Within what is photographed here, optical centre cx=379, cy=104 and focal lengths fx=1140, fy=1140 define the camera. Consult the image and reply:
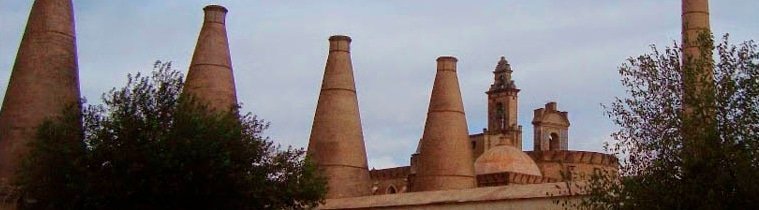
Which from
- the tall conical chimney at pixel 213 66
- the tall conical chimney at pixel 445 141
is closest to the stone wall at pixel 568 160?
the tall conical chimney at pixel 445 141

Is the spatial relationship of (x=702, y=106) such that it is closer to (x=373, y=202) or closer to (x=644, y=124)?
(x=644, y=124)

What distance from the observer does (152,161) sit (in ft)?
56.7

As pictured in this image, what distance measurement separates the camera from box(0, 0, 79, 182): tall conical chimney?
2052 centimetres

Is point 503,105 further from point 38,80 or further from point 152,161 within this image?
point 152,161

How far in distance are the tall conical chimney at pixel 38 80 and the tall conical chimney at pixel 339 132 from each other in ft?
19.0

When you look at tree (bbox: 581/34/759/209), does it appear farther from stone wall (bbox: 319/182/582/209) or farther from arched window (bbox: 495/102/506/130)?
arched window (bbox: 495/102/506/130)

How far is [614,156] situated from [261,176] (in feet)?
23.2

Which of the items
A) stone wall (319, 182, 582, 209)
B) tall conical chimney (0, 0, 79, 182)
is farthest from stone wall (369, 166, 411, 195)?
tall conical chimney (0, 0, 79, 182)

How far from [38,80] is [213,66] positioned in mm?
4132

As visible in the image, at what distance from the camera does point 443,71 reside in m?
27.4

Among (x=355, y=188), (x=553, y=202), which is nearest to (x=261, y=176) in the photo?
(x=553, y=202)

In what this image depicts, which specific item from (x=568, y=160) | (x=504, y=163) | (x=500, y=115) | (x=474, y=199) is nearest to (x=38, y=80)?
(x=474, y=199)

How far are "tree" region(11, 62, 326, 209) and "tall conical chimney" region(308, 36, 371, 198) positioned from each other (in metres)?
5.44

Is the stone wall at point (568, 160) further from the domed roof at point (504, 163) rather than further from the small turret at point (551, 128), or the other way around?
the small turret at point (551, 128)
